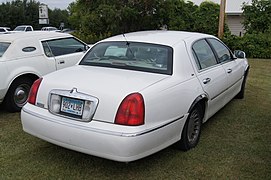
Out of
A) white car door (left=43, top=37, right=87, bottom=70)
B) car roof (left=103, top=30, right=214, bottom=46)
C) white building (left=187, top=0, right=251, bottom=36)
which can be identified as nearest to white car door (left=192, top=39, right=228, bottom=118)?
car roof (left=103, top=30, right=214, bottom=46)

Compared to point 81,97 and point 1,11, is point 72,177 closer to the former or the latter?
point 81,97

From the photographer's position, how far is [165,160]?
12.3ft

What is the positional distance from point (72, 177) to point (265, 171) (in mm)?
2152

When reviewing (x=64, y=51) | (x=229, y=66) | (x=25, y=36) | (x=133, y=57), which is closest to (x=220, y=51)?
(x=229, y=66)

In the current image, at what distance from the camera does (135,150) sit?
10.0 ft

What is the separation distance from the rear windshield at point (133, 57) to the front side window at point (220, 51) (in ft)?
4.40

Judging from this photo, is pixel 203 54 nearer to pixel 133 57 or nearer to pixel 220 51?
pixel 220 51

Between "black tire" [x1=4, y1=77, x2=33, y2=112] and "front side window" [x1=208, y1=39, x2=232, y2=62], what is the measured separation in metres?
3.33

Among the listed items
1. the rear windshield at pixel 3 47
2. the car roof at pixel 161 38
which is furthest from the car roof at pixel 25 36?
the car roof at pixel 161 38

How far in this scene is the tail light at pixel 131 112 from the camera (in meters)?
3.07

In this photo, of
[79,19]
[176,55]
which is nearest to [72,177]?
[176,55]

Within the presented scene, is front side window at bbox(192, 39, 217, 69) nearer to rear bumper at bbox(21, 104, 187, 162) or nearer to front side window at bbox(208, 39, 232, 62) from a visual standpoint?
front side window at bbox(208, 39, 232, 62)

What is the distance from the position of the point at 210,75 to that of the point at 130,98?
1.72 m

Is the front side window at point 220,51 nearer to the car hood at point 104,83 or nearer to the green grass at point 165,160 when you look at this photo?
the green grass at point 165,160
